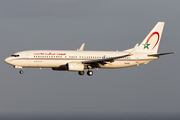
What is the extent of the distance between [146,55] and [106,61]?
11205 mm

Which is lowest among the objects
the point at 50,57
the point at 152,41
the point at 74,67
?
the point at 74,67

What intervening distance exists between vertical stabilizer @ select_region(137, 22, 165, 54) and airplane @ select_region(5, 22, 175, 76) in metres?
2.74

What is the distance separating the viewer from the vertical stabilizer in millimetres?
85312

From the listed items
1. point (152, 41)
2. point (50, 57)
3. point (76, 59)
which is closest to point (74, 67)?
point (76, 59)

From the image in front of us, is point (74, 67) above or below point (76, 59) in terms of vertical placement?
below

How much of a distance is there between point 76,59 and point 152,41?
67.9 ft

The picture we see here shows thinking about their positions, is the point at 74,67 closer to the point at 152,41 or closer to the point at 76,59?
the point at 76,59

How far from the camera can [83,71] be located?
7862cm

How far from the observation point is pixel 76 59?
75.2 metres

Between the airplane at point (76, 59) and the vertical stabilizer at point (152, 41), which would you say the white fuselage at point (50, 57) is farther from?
the vertical stabilizer at point (152, 41)

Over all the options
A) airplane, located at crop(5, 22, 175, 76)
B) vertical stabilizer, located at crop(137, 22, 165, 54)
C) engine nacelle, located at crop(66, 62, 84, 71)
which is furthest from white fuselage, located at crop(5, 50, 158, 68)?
vertical stabilizer, located at crop(137, 22, 165, 54)

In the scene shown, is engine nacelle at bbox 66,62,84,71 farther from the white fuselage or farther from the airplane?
the white fuselage

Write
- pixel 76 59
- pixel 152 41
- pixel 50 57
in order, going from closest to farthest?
pixel 50 57 < pixel 76 59 < pixel 152 41

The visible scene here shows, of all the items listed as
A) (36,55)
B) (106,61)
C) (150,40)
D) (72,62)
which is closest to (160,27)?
(150,40)
